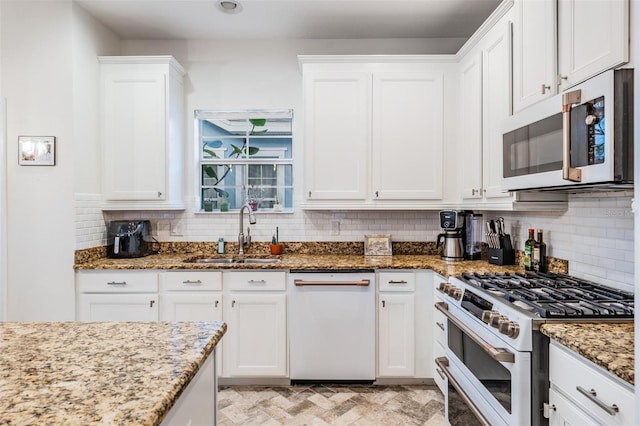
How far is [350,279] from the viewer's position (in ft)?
9.14

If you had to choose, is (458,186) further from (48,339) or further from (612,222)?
(48,339)

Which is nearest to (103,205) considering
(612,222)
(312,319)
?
(312,319)

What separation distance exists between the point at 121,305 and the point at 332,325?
1524mm

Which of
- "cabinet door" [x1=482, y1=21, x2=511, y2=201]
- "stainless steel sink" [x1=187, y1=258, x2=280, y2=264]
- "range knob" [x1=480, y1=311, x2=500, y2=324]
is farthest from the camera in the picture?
"stainless steel sink" [x1=187, y1=258, x2=280, y2=264]

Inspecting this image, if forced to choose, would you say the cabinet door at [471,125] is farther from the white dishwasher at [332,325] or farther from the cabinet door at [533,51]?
the white dishwasher at [332,325]

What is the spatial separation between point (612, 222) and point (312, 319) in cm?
186

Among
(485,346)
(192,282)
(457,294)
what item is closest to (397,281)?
(457,294)

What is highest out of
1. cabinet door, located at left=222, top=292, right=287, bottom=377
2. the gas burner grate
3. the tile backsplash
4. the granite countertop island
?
the tile backsplash

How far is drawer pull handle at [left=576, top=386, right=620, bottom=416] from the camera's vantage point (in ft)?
3.55

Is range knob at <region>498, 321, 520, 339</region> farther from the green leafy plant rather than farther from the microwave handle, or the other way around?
the green leafy plant

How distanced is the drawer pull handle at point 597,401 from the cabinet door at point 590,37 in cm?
112

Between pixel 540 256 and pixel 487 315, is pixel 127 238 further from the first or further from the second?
pixel 540 256

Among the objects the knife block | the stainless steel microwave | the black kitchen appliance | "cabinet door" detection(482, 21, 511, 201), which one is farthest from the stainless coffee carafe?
the black kitchen appliance

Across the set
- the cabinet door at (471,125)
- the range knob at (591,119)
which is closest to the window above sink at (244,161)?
the cabinet door at (471,125)
